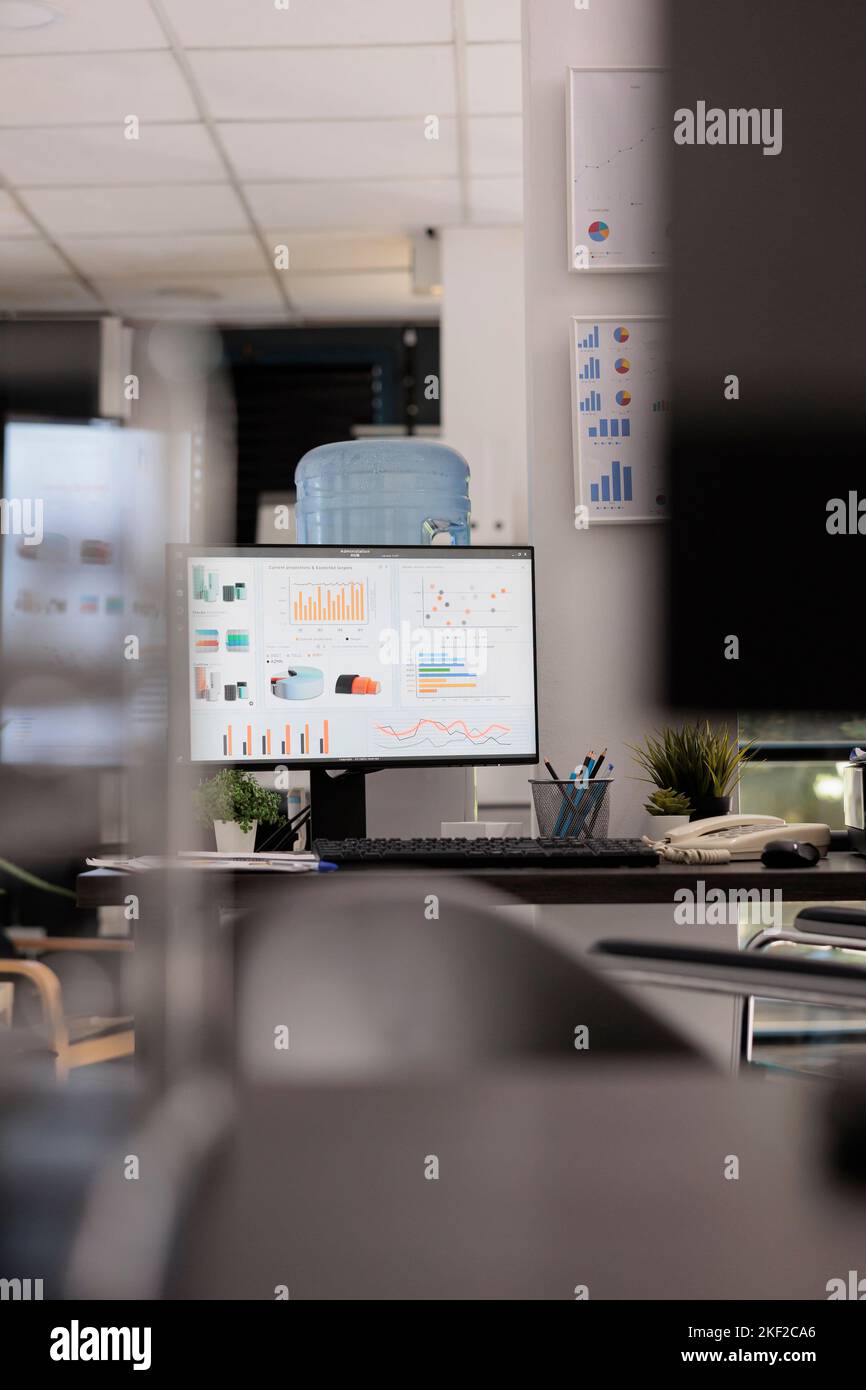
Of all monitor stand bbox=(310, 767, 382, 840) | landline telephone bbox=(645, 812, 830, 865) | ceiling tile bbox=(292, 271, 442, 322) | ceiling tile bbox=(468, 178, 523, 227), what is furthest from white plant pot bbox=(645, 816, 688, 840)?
ceiling tile bbox=(292, 271, 442, 322)

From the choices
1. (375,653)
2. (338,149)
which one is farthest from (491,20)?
(375,653)

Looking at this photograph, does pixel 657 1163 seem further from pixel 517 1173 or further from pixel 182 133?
pixel 182 133

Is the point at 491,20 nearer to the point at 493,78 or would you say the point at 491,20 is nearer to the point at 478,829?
the point at 493,78

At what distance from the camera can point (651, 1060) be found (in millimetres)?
421

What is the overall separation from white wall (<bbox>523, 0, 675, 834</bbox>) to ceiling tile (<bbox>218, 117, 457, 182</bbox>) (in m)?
1.78

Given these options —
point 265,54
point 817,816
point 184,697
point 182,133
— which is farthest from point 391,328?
point 184,697

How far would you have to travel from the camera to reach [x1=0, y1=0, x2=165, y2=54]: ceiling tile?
3.23 meters

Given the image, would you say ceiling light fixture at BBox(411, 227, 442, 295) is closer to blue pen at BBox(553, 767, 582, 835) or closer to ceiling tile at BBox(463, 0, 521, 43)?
ceiling tile at BBox(463, 0, 521, 43)

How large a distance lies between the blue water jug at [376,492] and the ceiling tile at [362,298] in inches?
120

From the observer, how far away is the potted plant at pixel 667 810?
1.92m

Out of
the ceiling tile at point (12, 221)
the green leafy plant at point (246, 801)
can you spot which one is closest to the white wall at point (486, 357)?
the ceiling tile at point (12, 221)

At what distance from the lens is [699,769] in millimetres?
1944

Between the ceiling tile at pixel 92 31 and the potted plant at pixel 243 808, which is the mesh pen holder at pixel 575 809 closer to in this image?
the potted plant at pixel 243 808
